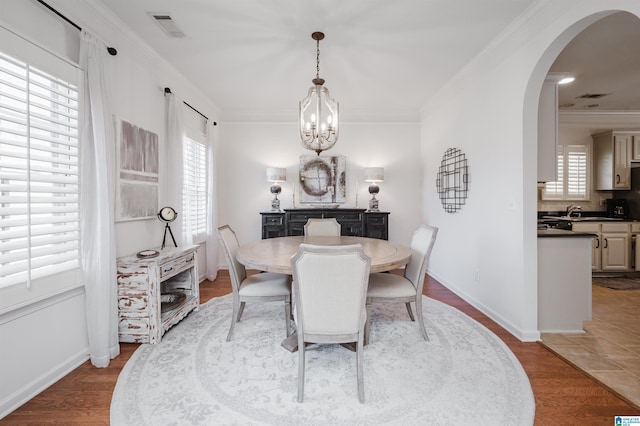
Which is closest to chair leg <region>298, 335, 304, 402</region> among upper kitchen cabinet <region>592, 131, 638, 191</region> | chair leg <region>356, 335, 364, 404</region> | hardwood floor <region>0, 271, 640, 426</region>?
chair leg <region>356, 335, 364, 404</region>

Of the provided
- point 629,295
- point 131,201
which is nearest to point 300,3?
point 131,201

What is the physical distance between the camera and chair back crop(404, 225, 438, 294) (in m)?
2.48

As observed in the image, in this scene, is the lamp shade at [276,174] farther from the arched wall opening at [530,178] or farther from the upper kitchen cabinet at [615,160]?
the upper kitchen cabinet at [615,160]

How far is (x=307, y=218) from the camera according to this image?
4.67 m

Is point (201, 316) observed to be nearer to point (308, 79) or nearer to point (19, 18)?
point (19, 18)

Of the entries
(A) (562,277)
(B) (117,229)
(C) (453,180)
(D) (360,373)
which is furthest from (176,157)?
(A) (562,277)

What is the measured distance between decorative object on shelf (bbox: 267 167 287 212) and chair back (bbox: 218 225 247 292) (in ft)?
7.01

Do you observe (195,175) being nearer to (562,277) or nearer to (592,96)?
(562,277)

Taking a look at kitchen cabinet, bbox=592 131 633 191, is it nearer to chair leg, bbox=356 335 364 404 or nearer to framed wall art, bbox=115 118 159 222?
chair leg, bbox=356 335 364 404

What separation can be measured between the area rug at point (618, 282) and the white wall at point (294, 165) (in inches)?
106

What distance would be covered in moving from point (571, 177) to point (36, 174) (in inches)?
274

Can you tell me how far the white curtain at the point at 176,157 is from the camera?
10.8 feet

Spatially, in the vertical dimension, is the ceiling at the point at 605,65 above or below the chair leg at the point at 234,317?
above

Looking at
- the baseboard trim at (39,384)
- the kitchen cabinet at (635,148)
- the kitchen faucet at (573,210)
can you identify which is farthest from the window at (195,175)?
the kitchen cabinet at (635,148)
